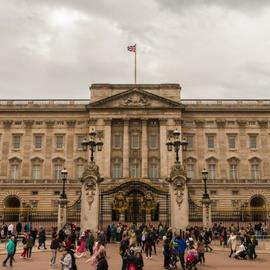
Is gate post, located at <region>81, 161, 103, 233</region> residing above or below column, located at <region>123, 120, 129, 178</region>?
below

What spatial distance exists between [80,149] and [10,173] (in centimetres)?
1135

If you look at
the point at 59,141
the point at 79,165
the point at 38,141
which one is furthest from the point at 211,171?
the point at 38,141

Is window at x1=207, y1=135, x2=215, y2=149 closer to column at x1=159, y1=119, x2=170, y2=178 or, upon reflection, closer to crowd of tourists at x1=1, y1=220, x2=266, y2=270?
column at x1=159, y1=119, x2=170, y2=178

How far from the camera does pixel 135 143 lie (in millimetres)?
60062

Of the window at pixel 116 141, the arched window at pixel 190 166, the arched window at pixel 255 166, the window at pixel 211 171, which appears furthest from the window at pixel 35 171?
the arched window at pixel 255 166

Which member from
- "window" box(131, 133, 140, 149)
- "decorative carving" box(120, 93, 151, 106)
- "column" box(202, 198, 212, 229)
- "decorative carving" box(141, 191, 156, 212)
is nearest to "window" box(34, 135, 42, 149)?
"decorative carving" box(120, 93, 151, 106)

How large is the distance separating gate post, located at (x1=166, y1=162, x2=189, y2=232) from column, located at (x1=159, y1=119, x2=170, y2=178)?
2792cm

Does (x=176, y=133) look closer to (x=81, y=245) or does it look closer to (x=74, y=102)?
(x=81, y=245)

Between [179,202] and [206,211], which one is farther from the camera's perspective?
[206,211]

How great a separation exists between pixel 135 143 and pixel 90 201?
1233 inches

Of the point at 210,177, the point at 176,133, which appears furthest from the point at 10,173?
the point at 176,133

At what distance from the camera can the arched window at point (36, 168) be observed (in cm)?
6044

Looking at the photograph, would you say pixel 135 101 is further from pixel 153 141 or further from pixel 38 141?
pixel 38 141

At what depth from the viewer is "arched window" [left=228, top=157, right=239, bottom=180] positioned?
198 ft
